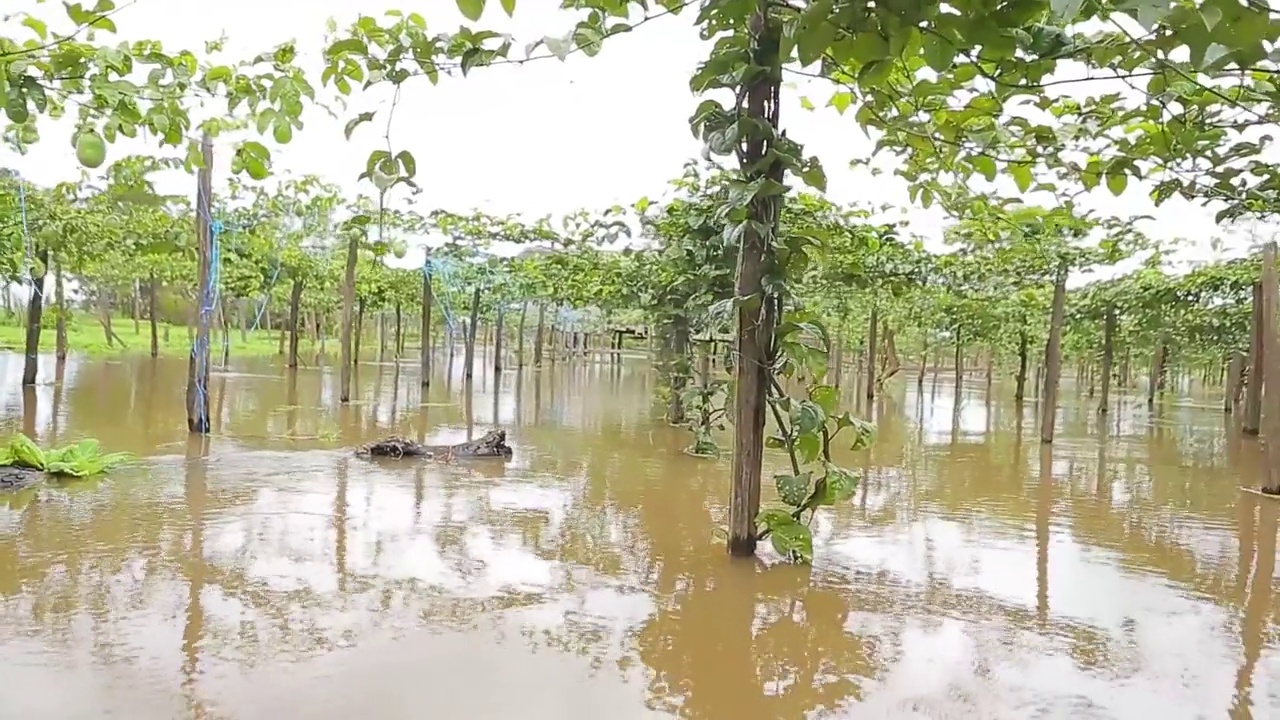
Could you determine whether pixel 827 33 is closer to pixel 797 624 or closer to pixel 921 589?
pixel 797 624

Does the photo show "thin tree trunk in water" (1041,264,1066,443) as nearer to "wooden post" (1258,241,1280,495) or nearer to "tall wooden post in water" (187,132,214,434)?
"wooden post" (1258,241,1280,495)

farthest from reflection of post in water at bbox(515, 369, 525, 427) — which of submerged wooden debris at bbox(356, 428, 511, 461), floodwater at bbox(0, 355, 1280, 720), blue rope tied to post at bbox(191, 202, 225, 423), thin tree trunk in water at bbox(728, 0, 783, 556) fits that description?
thin tree trunk in water at bbox(728, 0, 783, 556)

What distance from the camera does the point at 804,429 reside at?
5359 millimetres

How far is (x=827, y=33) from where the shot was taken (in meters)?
1.77

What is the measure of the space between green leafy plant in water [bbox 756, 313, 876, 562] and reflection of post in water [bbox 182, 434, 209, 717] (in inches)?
131

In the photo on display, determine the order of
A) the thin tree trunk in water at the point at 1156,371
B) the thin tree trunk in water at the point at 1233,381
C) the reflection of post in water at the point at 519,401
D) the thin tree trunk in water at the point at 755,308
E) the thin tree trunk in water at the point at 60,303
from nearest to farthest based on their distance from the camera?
1. the thin tree trunk in water at the point at 755,308
2. the reflection of post in water at the point at 519,401
3. the thin tree trunk in water at the point at 60,303
4. the thin tree trunk in water at the point at 1233,381
5. the thin tree trunk in water at the point at 1156,371

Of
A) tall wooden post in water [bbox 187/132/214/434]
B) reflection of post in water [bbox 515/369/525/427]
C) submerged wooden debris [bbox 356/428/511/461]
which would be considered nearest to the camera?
submerged wooden debris [bbox 356/428/511/461]

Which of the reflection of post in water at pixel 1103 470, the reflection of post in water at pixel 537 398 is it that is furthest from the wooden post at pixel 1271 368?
the reflection of post in water at pixel 537 398

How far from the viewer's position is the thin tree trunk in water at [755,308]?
5238 mm

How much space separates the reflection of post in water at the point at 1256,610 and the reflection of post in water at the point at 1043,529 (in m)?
0.99

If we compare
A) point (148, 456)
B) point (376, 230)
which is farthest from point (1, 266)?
point (148, 456)

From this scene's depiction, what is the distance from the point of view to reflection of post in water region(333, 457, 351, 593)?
5466mm

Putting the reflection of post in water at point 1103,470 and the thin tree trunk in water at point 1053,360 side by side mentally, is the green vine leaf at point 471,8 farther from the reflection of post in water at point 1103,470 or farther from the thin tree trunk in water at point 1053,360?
the thin tree trunk in water at point 1053,360

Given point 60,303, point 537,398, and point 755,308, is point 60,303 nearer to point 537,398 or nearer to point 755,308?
point 537,398
